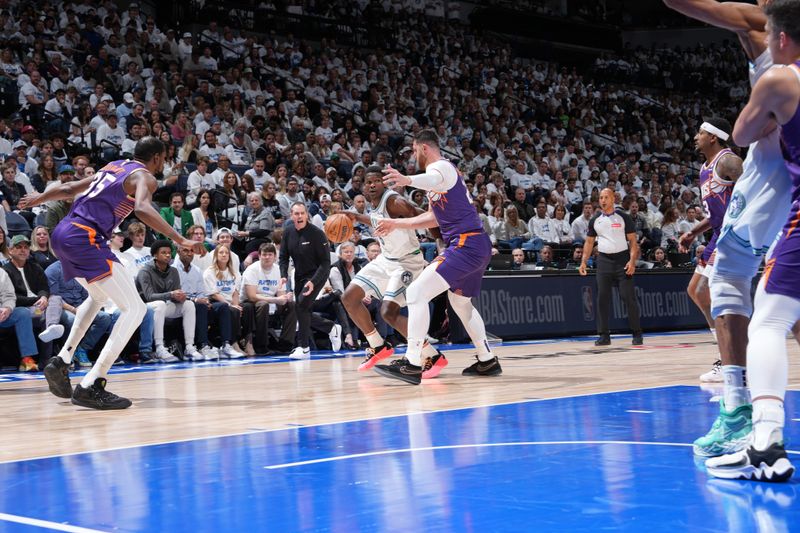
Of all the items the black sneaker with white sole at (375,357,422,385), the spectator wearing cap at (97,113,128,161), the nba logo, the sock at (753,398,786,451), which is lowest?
the nba logo

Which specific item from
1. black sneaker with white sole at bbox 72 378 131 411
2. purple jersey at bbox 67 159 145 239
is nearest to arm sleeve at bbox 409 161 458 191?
purple jersey at bbox 67 159 145 239

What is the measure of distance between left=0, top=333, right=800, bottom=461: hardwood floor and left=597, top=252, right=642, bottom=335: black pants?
1.48 metres

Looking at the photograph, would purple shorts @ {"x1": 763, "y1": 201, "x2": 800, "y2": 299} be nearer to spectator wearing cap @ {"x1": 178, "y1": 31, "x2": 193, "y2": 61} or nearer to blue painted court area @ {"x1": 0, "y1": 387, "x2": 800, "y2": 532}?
blue painted court area @ {"x1": 0, "y1": 387, "x2": 800, "y2": 532}

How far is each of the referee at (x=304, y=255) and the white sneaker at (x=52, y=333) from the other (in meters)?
2.79

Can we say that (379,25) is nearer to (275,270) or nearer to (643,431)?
(275,270)

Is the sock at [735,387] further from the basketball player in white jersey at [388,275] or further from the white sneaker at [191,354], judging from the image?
the white sneaker at [191,354]

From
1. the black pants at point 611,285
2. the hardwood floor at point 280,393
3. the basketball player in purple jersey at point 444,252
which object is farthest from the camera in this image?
the black pants at point 611,285

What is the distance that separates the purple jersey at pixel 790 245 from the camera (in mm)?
3729

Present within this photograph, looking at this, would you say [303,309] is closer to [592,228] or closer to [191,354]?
[191,354]

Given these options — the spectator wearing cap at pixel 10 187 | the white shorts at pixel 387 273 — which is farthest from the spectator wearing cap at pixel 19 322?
the white shorts at pixel 387 273

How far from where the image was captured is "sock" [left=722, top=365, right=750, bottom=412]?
14.2ft

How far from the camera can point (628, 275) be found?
13.0 m

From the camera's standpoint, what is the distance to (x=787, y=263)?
12.3ft

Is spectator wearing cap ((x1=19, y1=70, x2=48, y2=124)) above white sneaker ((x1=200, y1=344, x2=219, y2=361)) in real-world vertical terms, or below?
above
